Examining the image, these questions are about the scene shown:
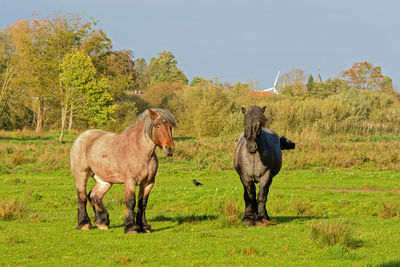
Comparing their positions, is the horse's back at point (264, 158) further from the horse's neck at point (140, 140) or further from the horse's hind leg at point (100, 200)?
the horse's hind leg at point (100, 200)

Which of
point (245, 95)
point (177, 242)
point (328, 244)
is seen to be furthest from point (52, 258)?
point (245, 95)

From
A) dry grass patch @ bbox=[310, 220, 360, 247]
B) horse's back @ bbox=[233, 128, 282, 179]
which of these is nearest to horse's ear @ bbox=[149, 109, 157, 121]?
horse's back @ bbox=[233, 128, 282, 179]

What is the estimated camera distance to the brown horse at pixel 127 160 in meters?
11.7

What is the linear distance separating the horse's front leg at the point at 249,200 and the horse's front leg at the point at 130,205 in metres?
2.97

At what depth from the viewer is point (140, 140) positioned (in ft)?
39.1

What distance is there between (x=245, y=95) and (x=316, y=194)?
54187 mm

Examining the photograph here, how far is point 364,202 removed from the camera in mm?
20672

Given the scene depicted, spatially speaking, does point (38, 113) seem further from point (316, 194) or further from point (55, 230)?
point (55, 230)

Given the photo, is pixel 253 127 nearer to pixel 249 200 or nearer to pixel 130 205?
pixel 249 200

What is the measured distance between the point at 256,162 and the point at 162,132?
9.26 feet

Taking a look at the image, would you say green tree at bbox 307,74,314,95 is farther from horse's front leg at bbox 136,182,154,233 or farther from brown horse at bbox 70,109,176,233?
horse's front leg at bbox 136,182,154,233

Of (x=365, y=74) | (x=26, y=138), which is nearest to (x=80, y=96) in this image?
(x=26, y=138)

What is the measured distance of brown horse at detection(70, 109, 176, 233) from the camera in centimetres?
1166

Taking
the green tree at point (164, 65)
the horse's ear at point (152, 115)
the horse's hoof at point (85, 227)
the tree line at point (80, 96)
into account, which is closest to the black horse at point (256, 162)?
the horse's ear at point (152, 115)
